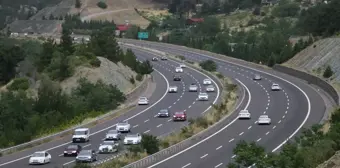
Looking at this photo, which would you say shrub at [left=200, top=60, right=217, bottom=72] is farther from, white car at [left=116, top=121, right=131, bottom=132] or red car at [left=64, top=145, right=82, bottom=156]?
red car at [left=64, top=145, right=82, bottom=156]

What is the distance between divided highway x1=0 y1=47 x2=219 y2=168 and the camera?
45.0 metres

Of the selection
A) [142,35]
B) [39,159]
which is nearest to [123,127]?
[39,159]

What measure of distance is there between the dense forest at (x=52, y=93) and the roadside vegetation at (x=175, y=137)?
33.3 ft

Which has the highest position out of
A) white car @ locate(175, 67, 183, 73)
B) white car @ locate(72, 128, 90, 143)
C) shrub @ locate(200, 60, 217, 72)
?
white car @ locate(72, 128, 90, 143)

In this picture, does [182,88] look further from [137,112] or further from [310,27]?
[310,27]

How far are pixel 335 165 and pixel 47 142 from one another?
84.1 ft

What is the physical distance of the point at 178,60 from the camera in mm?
121375

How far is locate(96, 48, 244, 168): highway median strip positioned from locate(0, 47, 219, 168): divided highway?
1.41 m

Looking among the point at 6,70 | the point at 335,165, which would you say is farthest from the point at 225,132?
the point at 6,70

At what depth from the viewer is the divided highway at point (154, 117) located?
148 feet

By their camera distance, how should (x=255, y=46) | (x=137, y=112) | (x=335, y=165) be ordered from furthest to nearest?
(x=255, y=46) < (x=137, y=112) < (x=335, y=165)

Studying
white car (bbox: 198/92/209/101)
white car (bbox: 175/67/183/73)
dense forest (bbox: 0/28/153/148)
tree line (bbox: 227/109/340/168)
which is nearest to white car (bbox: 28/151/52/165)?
dense forest (bbox: 0/28/153/148)

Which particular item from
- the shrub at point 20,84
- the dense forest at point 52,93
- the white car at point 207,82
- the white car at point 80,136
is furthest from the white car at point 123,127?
the white car at point 207,82

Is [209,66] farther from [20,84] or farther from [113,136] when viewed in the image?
[113,136]
